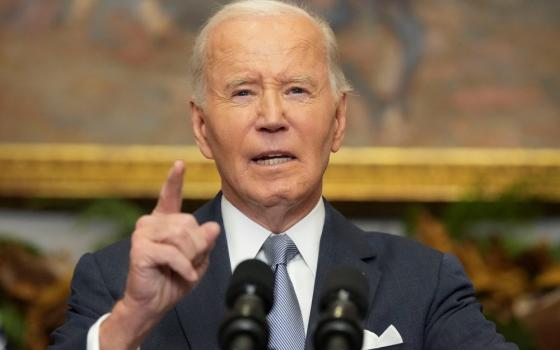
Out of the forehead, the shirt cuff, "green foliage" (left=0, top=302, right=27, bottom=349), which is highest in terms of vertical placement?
the forehead

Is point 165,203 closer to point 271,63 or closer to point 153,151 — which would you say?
point 271,63

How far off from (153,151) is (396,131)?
1335 millimetres

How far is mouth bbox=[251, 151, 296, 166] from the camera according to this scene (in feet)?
10.6

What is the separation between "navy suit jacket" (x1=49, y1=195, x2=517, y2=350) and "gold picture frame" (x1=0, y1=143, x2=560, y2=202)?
2529mm

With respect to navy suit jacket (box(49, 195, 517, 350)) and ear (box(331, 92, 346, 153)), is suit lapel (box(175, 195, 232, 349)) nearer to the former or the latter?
navy suit jacket (box(49, 195, 517, 350))

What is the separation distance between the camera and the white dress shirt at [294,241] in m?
3.29

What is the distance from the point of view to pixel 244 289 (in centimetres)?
220

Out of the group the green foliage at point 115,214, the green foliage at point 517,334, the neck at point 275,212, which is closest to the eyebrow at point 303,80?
the neck at point 275,212

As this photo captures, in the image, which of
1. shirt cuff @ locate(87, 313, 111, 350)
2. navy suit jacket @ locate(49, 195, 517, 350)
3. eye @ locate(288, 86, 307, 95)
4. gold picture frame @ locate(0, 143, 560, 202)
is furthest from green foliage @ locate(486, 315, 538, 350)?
shirt cuff @ locate(87, 313, 111, 350)

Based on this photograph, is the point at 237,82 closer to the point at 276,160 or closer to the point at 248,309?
the point at 276,160

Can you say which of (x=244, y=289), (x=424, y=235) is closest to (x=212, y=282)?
(x=244, y=289)

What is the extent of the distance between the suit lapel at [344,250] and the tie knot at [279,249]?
90 millimetres

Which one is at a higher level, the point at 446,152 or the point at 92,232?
the point at 446,152

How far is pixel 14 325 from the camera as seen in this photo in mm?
5598
